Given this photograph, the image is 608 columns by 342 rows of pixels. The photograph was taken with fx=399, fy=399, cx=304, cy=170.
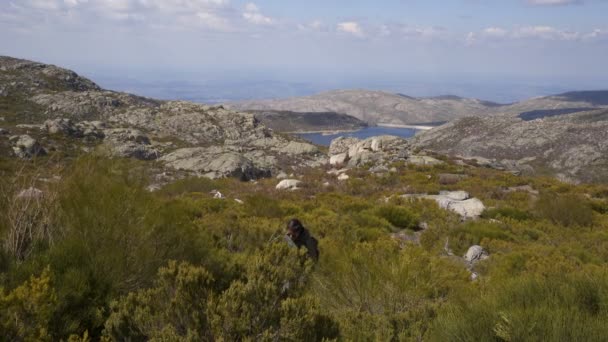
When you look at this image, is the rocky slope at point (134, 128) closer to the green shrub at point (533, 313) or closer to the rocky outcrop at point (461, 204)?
the rocky outcrop at point (461, 204)

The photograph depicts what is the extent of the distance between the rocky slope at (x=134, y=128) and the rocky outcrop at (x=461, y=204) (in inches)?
782

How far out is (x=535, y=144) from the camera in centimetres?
5925

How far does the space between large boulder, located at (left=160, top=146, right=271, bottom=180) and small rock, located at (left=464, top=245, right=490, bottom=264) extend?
77.8ft

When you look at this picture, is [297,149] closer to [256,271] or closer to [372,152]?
[372,152]

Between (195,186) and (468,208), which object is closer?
(468,208)

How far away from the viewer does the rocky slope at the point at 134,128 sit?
37188mm

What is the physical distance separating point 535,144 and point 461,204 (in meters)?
54.4

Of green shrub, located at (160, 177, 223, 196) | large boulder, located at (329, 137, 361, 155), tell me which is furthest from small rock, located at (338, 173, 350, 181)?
large boulder, located at (329, 137, 361, 155)

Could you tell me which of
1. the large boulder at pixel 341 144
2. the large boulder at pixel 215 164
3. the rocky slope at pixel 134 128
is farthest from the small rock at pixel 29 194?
the large boulder at pixel 341 144

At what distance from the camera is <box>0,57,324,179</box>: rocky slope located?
3719 cm

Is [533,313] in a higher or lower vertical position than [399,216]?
higher

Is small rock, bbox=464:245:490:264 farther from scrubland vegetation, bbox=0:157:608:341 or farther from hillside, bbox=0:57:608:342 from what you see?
scrubland vegetation, bbox=0:157:608:341

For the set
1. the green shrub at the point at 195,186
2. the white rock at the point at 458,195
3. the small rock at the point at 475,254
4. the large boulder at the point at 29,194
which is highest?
the large boulder at the point at 29,194

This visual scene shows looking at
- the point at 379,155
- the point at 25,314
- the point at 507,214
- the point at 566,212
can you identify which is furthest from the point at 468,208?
the point at 379,155
